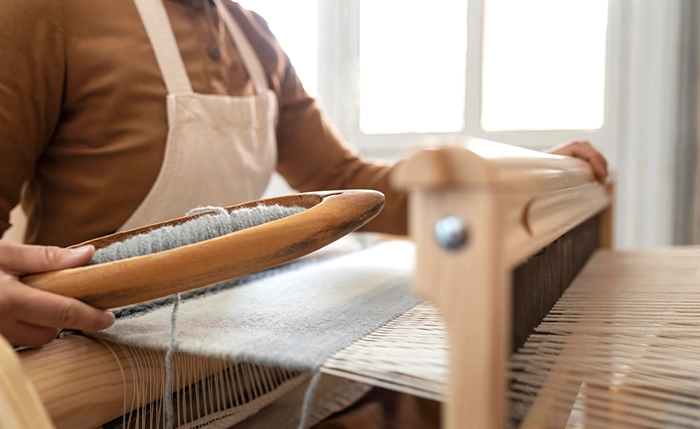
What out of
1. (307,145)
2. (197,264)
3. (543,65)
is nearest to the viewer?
(197,264)

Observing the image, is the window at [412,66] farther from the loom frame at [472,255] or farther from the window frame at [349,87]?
the loom frame at [472,255]

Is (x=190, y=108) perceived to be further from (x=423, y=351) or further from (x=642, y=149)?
(x=642, y=149)

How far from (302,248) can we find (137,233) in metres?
0.15

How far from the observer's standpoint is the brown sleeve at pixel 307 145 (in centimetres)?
105

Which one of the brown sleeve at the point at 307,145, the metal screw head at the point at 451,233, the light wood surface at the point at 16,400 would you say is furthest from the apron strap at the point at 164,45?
the metal screw head at the point at 451,233

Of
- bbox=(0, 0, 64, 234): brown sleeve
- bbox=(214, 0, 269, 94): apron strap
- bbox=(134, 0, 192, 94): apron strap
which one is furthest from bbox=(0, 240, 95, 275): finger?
bbox=(214, 0, 269, 94): apron strap

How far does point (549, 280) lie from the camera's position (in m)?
0.57

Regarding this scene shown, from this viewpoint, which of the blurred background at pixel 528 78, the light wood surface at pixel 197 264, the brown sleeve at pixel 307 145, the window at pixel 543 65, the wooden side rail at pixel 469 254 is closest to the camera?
the wooden side rail at pixel 469 254

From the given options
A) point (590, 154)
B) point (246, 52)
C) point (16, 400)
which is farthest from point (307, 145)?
point (16, 400)

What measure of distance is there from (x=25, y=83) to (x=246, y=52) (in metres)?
0.40

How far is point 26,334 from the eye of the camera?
0.45 meters

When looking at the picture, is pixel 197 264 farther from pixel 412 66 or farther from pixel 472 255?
pixel 412 66

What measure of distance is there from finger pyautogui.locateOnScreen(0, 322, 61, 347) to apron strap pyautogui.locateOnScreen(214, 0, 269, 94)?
0.60 m

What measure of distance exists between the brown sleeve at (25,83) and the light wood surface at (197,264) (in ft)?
0.91
